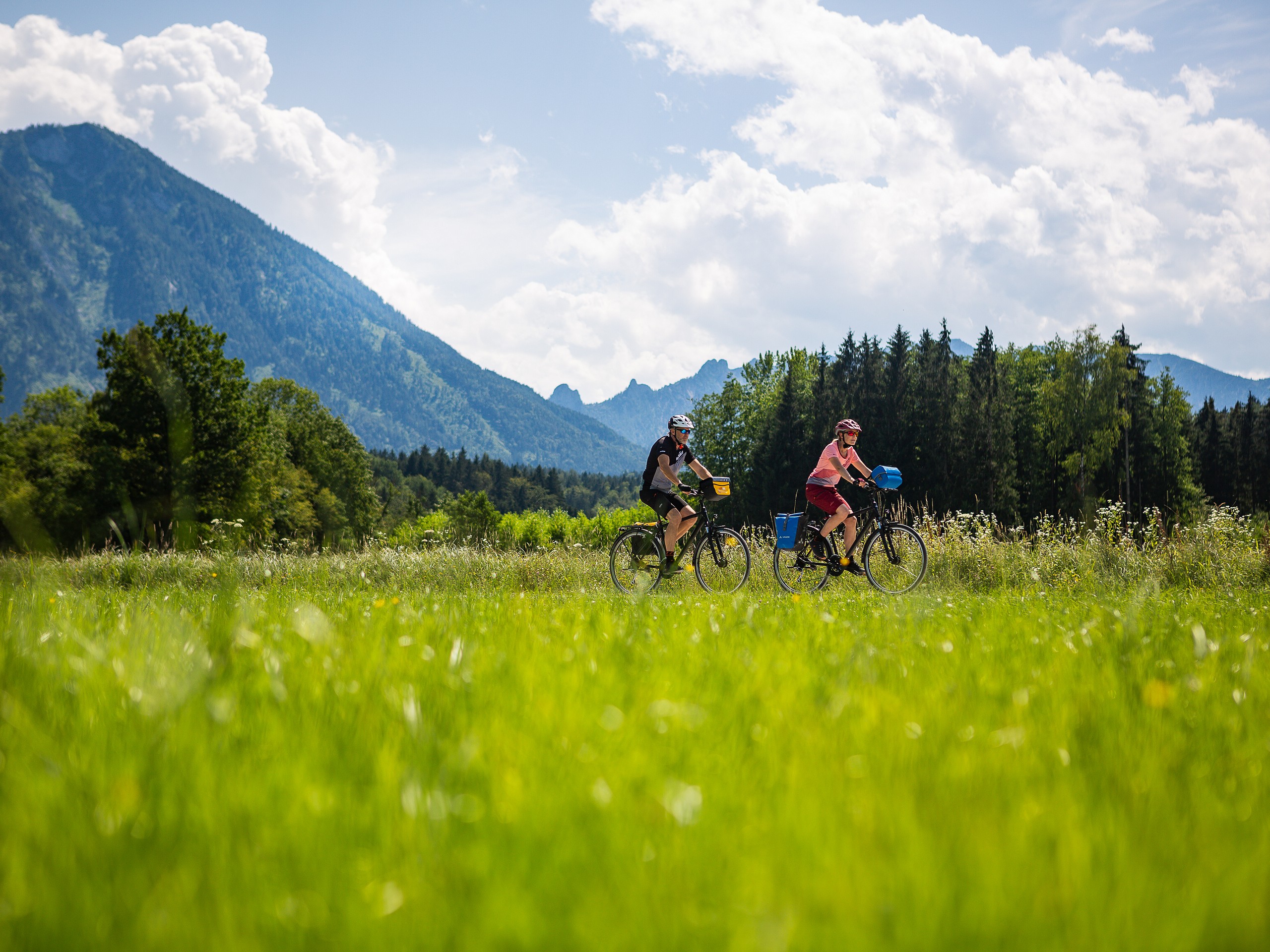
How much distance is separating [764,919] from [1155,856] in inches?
35.7

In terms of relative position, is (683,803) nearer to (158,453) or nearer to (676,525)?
(676,525)

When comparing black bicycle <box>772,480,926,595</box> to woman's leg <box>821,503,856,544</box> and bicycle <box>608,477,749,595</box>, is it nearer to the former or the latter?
woman's leg <box>821,503,856,544</box>

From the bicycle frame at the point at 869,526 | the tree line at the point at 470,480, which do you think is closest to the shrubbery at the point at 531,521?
the tree line at the point at 470,480

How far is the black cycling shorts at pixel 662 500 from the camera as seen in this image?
1068 centimetres

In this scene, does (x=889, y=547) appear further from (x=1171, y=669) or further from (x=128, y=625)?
(x=128, y=625)

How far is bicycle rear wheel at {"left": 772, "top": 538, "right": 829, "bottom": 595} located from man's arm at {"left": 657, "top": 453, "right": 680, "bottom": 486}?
2.22m

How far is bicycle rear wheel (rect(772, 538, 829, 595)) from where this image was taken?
36.2 ft

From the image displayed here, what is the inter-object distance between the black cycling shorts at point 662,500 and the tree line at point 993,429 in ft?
151

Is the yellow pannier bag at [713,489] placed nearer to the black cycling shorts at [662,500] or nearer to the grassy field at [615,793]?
the black cycling shorts at [662,500]

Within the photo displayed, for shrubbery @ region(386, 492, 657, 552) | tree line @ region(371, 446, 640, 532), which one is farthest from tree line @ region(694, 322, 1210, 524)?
tree line @ region(371, 446, 640, 532)

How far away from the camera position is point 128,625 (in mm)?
3461

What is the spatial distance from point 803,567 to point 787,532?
63cm

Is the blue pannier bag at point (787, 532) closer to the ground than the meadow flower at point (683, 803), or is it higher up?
Answer: higher up

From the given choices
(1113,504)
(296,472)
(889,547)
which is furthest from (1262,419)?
(296,472)
